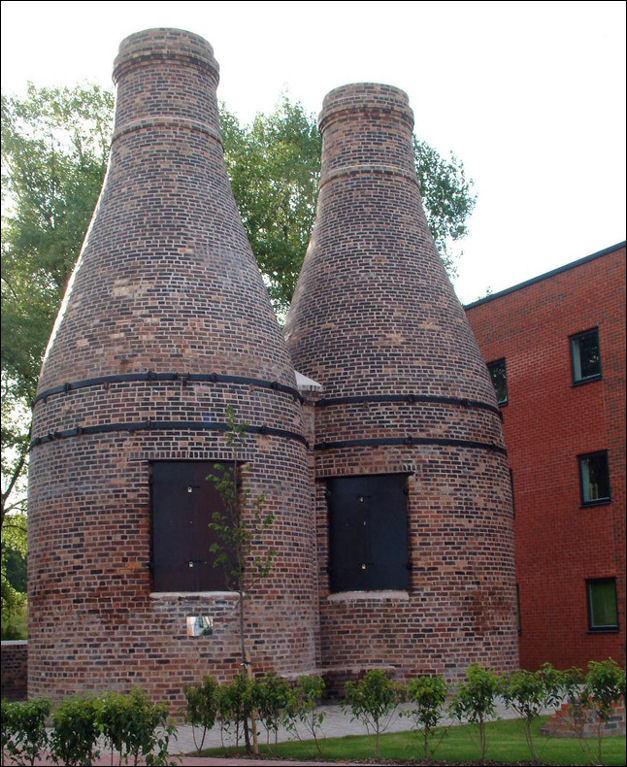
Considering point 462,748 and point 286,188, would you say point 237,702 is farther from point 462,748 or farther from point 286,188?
point 286,188

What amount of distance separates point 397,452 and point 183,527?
476 centimetres

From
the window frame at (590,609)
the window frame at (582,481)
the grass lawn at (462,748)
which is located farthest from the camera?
the window frame at (582,481)

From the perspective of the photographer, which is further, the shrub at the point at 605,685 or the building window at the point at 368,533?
the building window at the point at 368,533

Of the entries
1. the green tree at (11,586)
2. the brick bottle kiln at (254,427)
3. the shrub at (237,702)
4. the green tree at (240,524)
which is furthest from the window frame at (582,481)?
the green tree at (11,586)

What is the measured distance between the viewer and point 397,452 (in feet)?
65.8

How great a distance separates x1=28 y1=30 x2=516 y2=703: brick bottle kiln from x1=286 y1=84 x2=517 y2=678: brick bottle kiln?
0.04 m

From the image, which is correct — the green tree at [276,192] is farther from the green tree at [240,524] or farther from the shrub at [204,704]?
the shrub at [204,704]

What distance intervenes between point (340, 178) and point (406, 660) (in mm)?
9698

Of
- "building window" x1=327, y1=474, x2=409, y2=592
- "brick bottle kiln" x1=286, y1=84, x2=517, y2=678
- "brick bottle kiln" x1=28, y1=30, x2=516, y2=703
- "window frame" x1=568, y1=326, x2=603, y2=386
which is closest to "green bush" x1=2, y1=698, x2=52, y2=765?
"brick bottle kiln" x1=28, y1=30, x2=516, y2=703

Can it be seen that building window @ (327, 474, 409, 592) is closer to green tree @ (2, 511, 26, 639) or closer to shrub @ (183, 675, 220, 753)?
shrub @ (183, 675, 220, 753)

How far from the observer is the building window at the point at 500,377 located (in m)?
27.3

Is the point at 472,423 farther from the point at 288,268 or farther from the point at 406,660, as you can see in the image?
the point at 288,268

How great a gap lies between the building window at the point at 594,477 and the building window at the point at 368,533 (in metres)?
6.36

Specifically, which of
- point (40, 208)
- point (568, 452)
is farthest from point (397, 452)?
point (40, 208)
